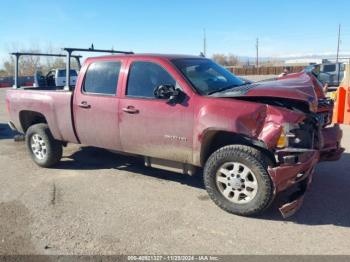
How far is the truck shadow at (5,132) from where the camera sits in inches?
385

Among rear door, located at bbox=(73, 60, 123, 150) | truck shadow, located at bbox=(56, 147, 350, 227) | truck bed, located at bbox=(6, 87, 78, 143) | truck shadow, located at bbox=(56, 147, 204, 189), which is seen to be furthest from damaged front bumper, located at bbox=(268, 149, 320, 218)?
truck bed, located at bbox=(6, 87, 78, 143)

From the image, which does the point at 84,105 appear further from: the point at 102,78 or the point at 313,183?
the point at 313,183

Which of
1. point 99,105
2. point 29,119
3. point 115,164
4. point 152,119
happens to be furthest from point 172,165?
point 29,119

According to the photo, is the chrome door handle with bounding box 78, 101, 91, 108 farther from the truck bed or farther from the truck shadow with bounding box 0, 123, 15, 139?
the truck shadow with bounding box 0, 123, 15, 139

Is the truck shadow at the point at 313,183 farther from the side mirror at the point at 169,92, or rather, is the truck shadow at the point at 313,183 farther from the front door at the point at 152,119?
the side mirror at the point at 169,92

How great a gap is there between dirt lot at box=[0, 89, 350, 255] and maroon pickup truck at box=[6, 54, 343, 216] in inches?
12.6

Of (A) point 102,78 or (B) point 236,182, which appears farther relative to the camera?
(A) point 102,78

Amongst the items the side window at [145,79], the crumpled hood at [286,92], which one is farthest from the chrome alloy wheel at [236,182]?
the side window at [145,79]

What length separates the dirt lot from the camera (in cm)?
380

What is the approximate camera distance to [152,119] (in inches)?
197

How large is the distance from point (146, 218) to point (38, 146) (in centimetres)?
315

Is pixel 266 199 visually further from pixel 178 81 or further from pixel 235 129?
pixel 178 81

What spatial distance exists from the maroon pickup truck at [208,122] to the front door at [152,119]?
13mm

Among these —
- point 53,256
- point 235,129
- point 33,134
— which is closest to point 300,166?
point 235,129
